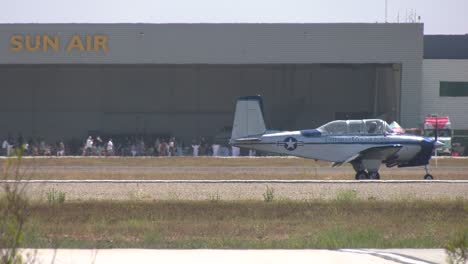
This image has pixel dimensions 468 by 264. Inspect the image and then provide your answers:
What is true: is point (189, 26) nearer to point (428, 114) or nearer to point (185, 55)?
point (185, 55)

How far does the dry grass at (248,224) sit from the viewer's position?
49.9 ft

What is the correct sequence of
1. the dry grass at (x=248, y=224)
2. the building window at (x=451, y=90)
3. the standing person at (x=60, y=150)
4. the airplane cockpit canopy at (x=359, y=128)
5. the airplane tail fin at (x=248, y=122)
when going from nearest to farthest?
the dry grass at (x=248, y=224), the airplane cockpit canopy at (x=359, y=128), the airplane tail fin at (x=248, y=122), the standing person at (x=60, y=150), the building window at (x=451, y=90)

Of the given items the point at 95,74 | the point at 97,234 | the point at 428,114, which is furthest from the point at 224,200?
the point at 95,74

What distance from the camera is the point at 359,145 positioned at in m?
33.1

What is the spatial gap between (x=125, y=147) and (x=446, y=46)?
82.7 feet

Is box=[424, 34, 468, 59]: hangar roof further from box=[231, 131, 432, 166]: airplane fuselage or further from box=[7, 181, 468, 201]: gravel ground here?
box=[7, 181, 468, 201]: gravel ground

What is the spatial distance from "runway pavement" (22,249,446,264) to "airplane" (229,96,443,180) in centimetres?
1941

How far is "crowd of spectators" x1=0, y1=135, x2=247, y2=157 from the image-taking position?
193 ft

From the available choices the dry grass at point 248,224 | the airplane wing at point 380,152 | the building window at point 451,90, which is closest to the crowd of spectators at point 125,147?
the building window at point 451,90

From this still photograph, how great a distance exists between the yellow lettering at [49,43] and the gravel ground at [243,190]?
33.7 metres

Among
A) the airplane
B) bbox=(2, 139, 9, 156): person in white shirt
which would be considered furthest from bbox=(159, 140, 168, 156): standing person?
the airplane

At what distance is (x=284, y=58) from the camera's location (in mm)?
58656

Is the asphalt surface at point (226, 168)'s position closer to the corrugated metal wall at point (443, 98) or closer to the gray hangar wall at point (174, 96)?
the corrugated metal wall at point (443, 98)

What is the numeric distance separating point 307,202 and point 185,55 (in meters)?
38.6
